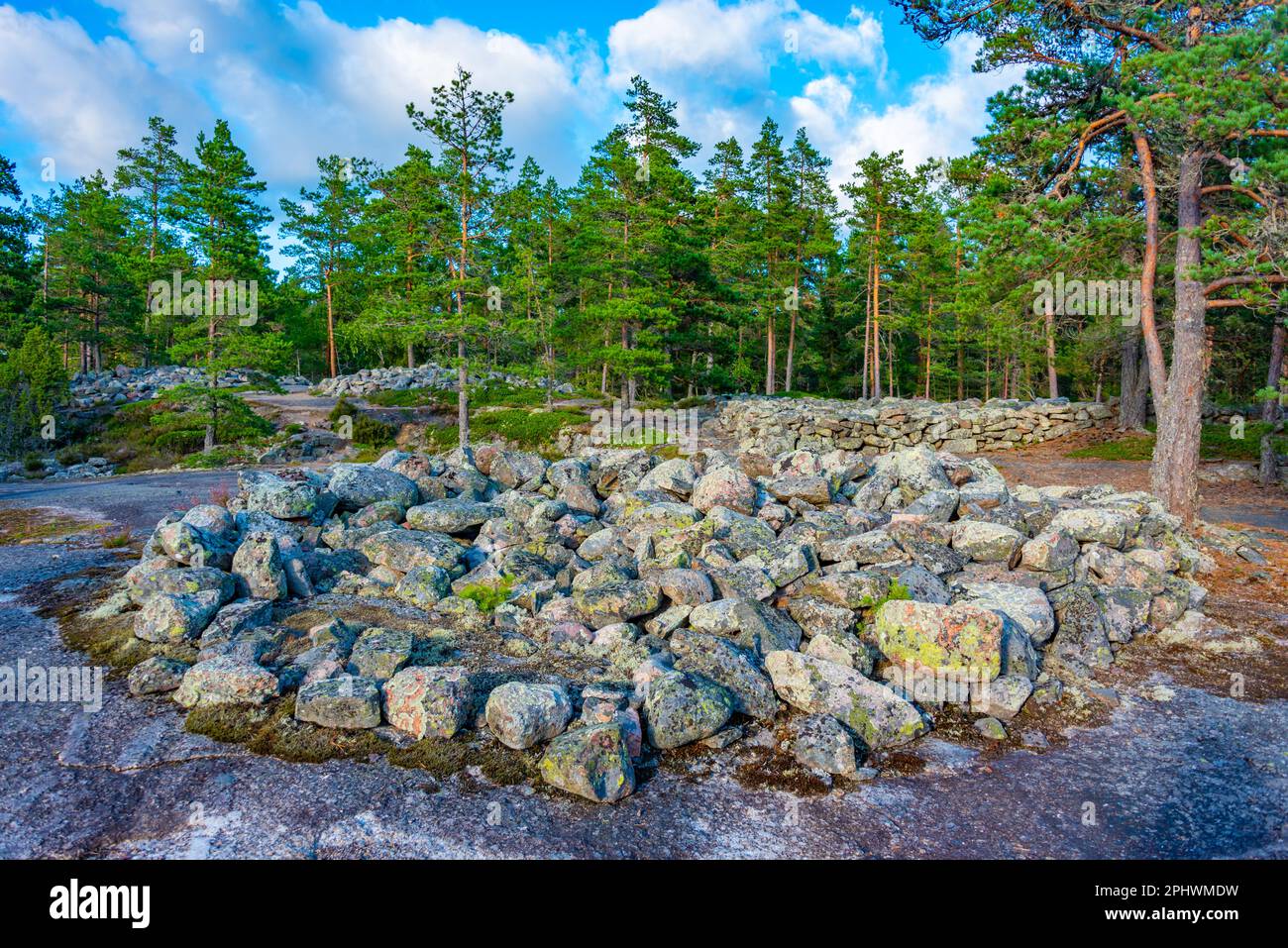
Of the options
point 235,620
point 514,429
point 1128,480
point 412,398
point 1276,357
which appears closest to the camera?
point 235,620

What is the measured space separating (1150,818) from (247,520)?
29.9 ft

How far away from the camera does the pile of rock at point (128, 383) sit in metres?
32.1

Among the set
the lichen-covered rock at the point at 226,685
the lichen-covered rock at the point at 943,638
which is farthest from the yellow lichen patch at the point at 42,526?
the lichen-covered rock at the point at 943,638

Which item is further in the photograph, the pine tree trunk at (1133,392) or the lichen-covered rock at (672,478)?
the pine tree trunk at (1133,392)

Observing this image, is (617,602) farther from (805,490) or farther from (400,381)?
(400,381)

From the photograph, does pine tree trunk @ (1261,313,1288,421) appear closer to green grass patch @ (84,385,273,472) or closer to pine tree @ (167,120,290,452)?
pine tree @ (167,120,290,452)

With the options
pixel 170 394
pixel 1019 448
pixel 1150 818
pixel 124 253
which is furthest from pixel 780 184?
pixel 124 253

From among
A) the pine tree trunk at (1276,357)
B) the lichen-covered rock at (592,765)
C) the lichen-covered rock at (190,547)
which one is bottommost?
the lichen-covered rock at (592,765)

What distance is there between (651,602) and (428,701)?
93.5 inches

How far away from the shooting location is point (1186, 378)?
35.3ft

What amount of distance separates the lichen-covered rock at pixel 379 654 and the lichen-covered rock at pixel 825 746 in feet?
10.7

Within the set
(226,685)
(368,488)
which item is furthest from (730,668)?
(368,488)

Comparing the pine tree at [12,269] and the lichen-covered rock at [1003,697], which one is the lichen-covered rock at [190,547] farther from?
the pine tree at [12,269]

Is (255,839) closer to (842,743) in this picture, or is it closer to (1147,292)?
(842,743)
